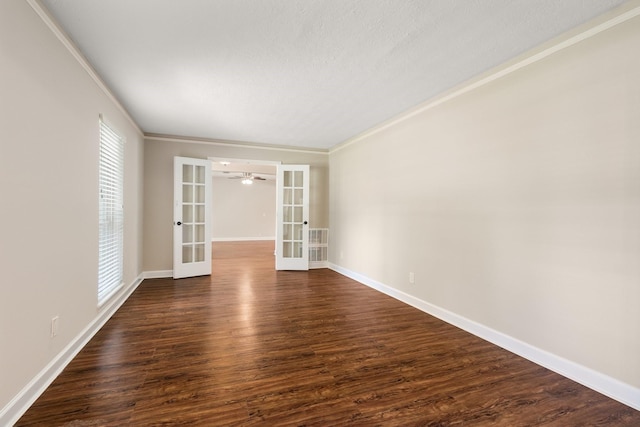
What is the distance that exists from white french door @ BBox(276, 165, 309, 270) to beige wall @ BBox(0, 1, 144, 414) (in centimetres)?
328

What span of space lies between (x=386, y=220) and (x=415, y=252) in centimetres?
73

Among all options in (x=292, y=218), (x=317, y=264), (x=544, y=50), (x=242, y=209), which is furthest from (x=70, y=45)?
(x=242, y=209)

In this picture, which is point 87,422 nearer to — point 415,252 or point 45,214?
point 45,214

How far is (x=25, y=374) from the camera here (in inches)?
67.4

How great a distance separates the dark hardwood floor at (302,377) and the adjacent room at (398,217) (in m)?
0.02

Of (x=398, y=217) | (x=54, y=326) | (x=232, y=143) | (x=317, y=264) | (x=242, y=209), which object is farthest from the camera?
(x=242, y=209)

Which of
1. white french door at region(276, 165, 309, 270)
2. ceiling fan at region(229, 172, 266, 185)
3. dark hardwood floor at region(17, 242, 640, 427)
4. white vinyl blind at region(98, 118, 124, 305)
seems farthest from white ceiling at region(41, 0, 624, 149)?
ceiling fan at region(229, 172, 266, 185)

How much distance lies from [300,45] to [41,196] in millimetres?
2078

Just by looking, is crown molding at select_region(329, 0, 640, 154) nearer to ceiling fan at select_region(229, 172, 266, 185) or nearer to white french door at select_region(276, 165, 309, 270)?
white french door at select_region(276, 165, 309, 270)

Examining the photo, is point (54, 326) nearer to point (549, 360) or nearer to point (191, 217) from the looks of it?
point (191, 217)

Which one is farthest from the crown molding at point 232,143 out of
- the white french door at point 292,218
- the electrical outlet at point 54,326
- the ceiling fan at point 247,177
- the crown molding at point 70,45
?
the ceiling fan at point 247,177

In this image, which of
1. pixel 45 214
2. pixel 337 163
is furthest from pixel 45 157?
pixel 337 163

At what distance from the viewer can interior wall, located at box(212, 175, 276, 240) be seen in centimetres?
1039

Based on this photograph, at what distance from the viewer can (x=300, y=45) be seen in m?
2.27
